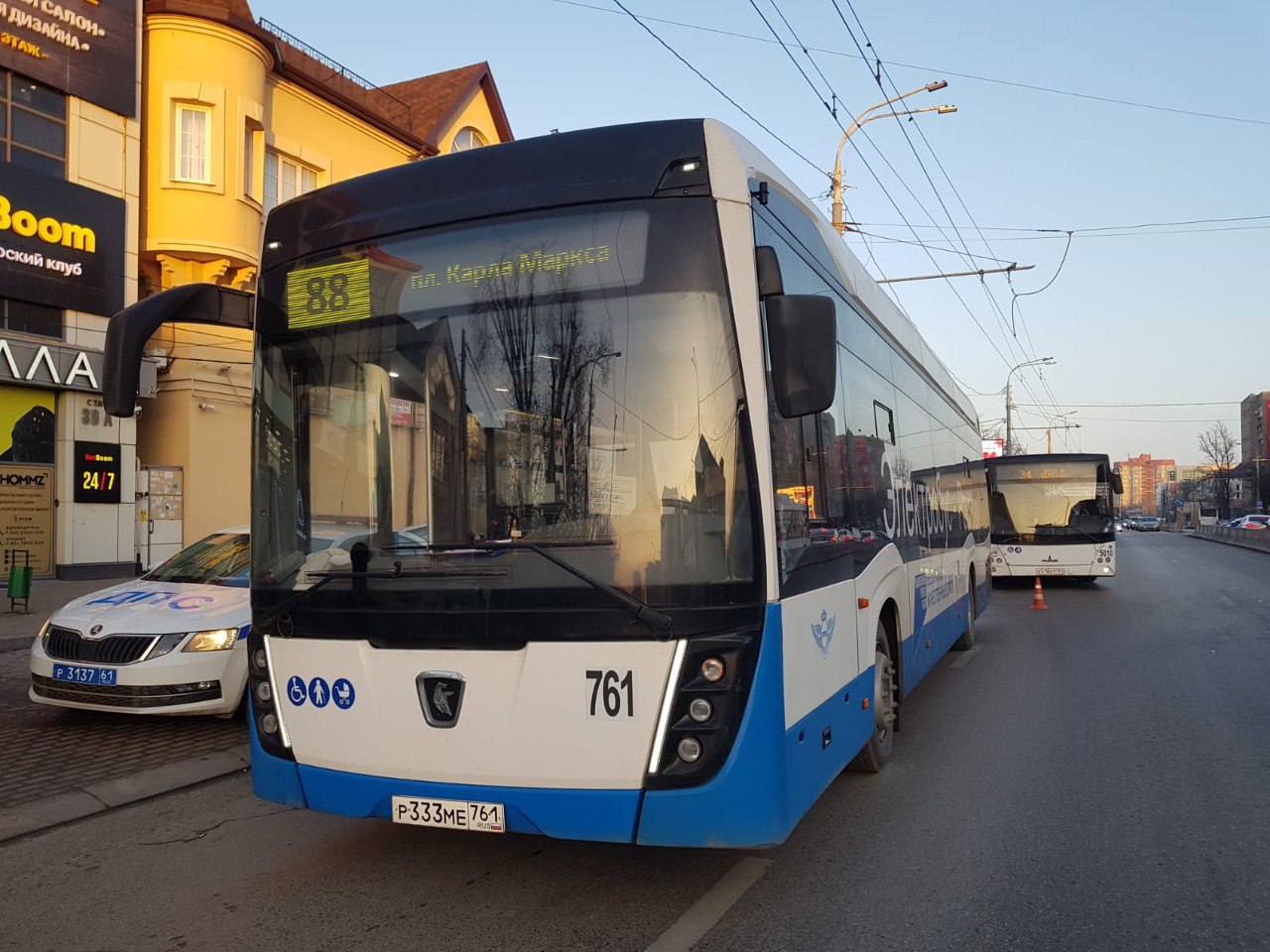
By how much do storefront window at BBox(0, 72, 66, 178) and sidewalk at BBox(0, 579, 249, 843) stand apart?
11974 millimetres

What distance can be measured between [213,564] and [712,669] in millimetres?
6413

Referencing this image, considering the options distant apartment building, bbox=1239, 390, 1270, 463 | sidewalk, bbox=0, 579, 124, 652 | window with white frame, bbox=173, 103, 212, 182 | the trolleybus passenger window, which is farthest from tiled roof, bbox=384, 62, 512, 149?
distant apartment building, bbox=1239, 390, 1270, 463

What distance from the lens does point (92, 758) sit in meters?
6.79

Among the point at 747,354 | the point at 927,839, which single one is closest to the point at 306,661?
the point at 747,354

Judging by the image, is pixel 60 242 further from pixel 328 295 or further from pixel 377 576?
pixel 377 576

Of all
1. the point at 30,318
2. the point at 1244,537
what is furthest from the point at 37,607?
the point at 1244,537

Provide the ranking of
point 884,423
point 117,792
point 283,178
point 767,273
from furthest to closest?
point 283,178
point 884,423
point 117,792
point 767,273

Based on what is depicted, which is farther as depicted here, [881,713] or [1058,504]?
[1058,504]

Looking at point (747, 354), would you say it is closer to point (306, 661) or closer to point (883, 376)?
point (306, 661)

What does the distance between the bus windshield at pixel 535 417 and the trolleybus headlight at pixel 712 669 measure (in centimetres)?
24

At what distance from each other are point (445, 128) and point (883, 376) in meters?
22.5

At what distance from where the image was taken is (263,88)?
2123 cm

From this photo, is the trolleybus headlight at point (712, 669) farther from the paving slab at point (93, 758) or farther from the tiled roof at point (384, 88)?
the tiled roof at point (384, 88)

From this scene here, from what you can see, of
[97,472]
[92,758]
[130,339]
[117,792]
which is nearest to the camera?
[130,339]
